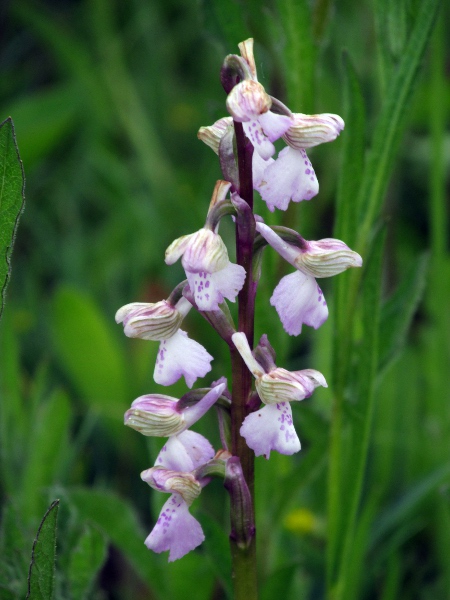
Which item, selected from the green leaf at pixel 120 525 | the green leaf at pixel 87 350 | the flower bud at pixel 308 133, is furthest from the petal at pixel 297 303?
the green leaf at pixel 87 350

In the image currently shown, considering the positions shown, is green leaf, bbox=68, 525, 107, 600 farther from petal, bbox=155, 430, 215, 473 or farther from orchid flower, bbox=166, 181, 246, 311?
orchid flower, bbox=166, 181, 246, 311

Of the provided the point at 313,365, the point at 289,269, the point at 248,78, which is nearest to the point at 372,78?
the point at 313,365

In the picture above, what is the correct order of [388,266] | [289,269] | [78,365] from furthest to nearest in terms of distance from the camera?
[388,266]
[78,365]
[289,269]

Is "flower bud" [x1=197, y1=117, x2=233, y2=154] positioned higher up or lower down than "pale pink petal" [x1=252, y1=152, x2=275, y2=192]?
higher up

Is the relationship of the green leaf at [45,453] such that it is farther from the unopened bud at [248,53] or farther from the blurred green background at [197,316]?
the unopened bud at [248,53]

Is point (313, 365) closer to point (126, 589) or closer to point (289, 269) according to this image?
point (289, 269)

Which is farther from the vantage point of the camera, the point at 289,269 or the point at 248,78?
the point at 289,269

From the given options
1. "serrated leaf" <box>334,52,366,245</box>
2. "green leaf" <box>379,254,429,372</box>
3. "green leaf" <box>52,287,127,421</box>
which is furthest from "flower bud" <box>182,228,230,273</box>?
"green leaf" <box>52,287,127,421</box>
